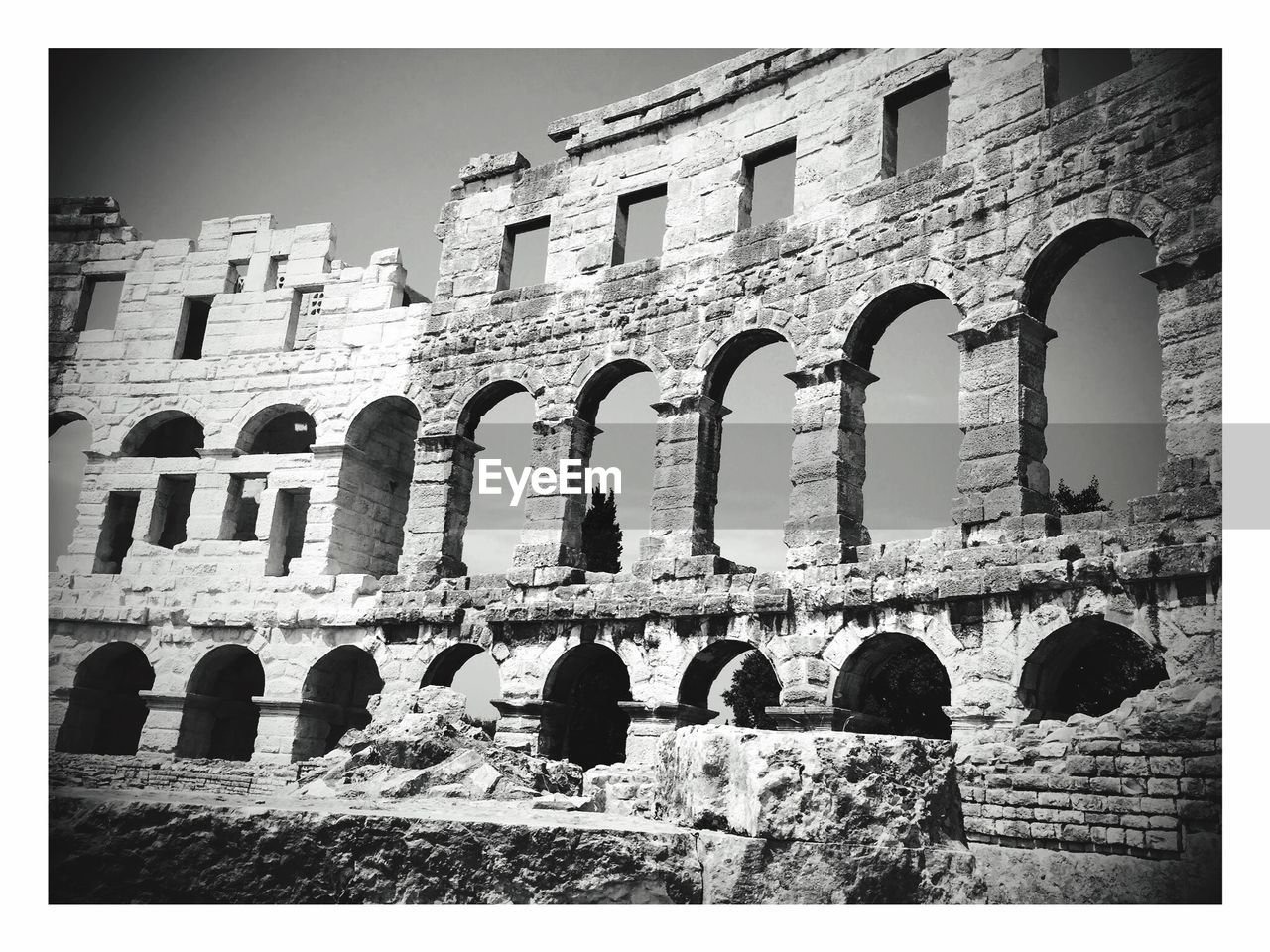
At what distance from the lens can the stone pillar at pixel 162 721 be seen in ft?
45.7

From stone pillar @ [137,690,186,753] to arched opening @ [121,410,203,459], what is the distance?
3.45 m

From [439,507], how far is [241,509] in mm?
4661

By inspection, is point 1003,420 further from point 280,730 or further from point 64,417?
point 64,417

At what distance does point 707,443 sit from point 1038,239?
13.3 ft

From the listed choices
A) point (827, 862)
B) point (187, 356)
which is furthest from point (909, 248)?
point (187, 356)

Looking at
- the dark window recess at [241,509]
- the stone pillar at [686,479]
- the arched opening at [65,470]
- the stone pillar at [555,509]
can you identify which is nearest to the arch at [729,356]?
the stone pillar at [686,479]

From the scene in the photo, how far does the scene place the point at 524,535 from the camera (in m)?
13.2

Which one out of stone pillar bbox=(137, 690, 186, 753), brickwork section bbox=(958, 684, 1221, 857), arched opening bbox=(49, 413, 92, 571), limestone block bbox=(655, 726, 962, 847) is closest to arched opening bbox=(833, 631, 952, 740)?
stone pillar bbox=(137, 690, 186, 753)

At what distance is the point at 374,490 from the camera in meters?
15.5

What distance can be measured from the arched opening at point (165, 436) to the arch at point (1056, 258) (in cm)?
1103

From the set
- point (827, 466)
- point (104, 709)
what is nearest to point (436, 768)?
point (827, 466)

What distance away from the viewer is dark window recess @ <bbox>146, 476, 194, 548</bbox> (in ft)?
50.3

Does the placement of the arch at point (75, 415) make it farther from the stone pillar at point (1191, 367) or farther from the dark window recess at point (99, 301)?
the stone pillar at point (1191, 367)

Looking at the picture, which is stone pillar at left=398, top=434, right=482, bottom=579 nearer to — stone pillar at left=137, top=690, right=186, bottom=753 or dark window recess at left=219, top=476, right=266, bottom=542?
dark window recess at left=219, top=476, right=266, bottom=542
